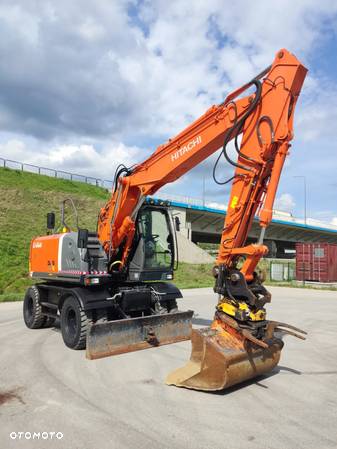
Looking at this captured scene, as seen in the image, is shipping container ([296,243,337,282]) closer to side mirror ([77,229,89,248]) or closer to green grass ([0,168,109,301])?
green grass ([0,168,109,301])

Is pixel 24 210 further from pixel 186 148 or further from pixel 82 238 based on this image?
pixel 186 148

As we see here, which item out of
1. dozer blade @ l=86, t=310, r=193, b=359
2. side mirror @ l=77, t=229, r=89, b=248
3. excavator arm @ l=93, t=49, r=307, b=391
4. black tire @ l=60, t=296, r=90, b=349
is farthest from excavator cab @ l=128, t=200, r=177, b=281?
excavator arm @ l=93, t=49, r=307, b=391

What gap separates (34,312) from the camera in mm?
9047

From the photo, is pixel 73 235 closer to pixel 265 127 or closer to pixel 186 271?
pixel 265 127

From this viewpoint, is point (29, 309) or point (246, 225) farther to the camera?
point (29, 309)

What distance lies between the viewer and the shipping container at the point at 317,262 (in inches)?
988

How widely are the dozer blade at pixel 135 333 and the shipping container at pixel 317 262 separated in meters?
19.8

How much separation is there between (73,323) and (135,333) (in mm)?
1335

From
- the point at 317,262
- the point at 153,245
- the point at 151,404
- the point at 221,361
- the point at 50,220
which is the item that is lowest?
the point at 151,404

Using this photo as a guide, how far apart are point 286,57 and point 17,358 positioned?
6.30 m

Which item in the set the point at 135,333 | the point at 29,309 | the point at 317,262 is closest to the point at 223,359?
the point at 135,333

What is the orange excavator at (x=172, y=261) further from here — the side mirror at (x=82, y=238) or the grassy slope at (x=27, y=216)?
the grassy slope at (x=27, y=216)

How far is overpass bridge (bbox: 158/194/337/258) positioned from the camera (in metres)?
36.2

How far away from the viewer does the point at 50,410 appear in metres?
4.31
